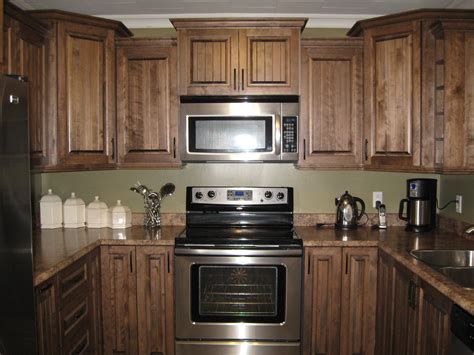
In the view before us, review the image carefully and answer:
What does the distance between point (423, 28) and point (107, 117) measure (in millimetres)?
2061

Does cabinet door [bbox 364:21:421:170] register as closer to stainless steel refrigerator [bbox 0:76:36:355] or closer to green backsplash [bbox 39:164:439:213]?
green backsplash [bbox 39:164:439:213]

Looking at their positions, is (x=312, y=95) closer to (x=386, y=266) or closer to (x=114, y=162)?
(x=386, y=266)

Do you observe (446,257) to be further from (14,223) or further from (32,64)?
(32,64)

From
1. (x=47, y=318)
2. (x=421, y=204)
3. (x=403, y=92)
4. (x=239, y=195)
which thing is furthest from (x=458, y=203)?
(x=47, y=318)

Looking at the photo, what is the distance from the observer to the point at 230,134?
280cm

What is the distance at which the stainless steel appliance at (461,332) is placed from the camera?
4.79 ft

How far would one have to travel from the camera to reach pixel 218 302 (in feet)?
8.66

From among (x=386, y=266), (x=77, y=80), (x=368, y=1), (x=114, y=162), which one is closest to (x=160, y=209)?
(x=114, y=162)

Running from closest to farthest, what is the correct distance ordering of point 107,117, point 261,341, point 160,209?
1. point 261,341
2. point 107,117
3. point 160,209

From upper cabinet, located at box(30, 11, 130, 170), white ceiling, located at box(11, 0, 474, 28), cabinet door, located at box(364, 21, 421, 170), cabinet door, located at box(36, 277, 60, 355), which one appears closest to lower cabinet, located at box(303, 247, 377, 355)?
cabinet door, located at box(364, 21, 421, 170)

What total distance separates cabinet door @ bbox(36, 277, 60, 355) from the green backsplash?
1.27 metres

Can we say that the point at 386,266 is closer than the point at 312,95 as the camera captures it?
Yes

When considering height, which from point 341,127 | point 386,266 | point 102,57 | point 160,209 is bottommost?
point 386,266

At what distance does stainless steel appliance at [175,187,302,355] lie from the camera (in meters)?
2.59
